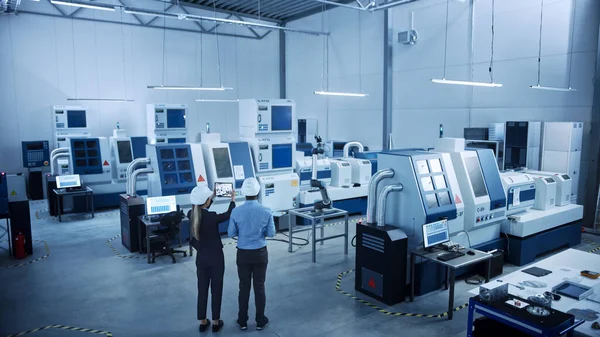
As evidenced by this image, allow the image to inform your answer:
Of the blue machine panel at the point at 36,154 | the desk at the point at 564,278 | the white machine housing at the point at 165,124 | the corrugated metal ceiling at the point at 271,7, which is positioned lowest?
the desk at the point at 564,278

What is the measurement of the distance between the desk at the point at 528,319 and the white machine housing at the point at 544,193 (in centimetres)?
486

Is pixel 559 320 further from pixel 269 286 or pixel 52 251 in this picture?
pixel 52 251

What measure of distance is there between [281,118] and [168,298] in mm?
4724

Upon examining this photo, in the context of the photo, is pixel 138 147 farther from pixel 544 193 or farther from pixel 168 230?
pixel 544 193


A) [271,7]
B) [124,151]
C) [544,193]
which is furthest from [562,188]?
[271,7]

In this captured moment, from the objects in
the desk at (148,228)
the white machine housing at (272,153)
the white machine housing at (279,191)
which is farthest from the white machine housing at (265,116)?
the desk at (148,228)

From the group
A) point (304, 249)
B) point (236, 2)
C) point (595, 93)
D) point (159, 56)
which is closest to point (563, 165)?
point (595, 93)

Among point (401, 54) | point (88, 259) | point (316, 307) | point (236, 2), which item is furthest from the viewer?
point (236, 2)

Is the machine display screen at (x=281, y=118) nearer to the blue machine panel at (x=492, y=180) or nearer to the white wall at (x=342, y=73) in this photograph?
the blue machine panel at (x=492, y=180)

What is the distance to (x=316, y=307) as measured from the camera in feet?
17.7

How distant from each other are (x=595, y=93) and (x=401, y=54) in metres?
5.50

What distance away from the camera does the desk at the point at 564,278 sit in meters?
3.48

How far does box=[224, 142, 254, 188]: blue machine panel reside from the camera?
8.61 m

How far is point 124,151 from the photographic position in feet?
36.7
